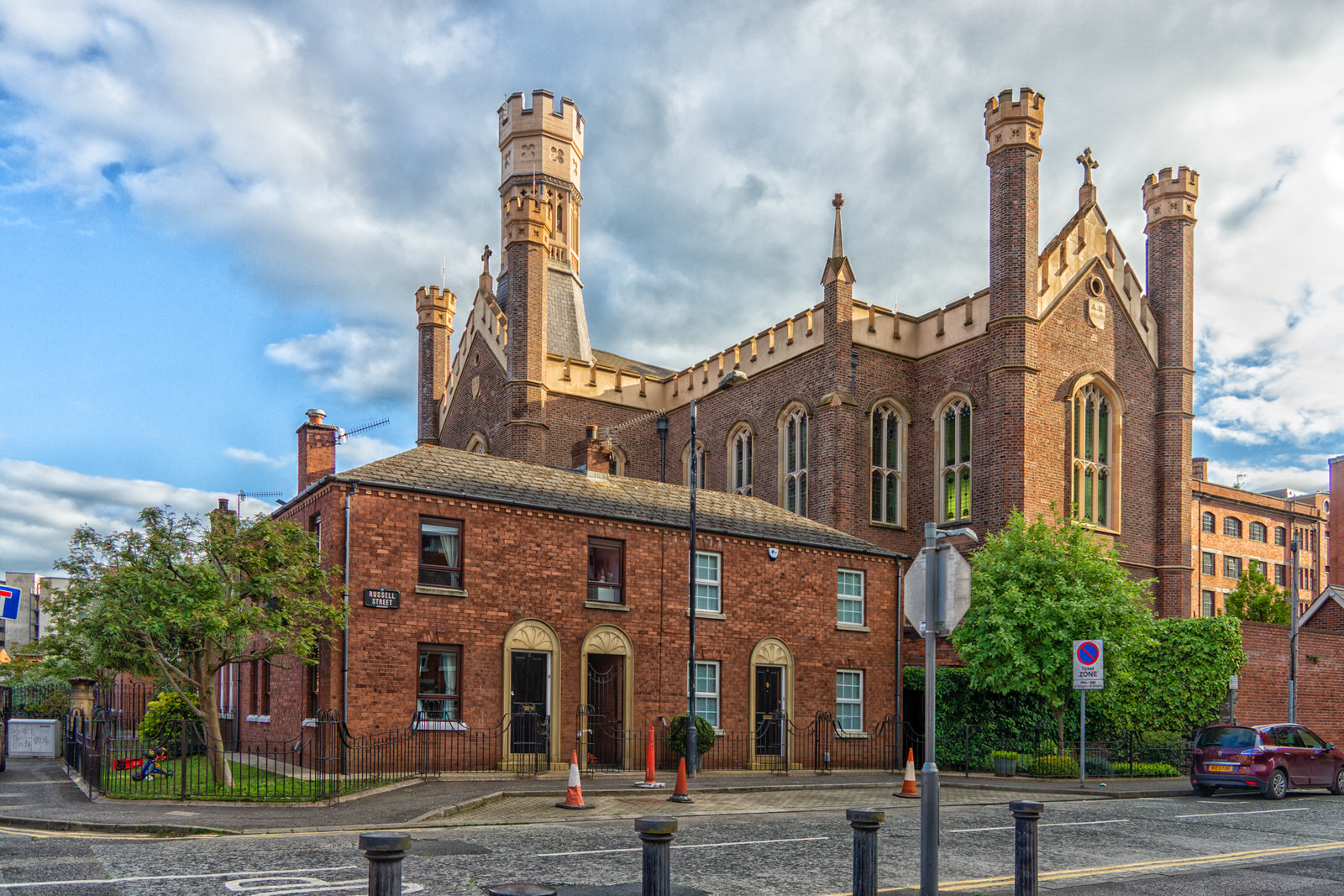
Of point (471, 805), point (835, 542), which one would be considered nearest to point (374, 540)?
point (471, 805)

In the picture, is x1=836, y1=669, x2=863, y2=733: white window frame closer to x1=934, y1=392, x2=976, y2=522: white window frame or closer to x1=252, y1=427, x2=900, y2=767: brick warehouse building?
x1=252, y1=427, x2=900, y2=767: brick warehouse building

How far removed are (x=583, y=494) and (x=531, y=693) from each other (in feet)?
15.5

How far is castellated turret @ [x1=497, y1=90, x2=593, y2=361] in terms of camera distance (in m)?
56.7

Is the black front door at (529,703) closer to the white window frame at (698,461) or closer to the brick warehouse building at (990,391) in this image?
the brick warehouse building at (990,391)

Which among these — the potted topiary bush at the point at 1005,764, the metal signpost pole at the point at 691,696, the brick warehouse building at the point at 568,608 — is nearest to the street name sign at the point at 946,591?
the metal signpost pole at the point at 691,696

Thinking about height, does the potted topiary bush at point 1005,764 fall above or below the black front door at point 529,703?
below

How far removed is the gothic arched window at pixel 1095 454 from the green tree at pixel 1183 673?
5013 mm

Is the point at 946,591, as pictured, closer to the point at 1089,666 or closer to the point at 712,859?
the point at 712,859

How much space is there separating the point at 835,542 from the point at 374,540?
1206cm

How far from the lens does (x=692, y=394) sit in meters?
43.6

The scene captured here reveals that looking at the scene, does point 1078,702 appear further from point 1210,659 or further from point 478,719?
point 478,719

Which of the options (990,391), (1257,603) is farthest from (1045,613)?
(1257,603)

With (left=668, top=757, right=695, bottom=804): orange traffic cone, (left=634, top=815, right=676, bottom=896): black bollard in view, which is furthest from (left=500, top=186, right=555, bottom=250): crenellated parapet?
(left=634, top=815, right=676, bottom=896): black bollard

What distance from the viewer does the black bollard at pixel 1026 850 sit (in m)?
8.39
